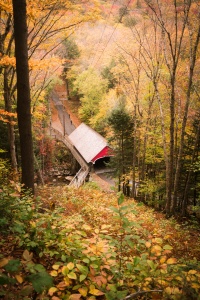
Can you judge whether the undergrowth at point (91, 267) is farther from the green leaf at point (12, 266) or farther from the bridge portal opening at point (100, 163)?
the bridge portal opening at point (100, 163)

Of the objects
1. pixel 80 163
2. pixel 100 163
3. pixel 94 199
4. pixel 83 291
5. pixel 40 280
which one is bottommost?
pixel 100 163

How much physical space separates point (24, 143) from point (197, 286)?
16.7 feet

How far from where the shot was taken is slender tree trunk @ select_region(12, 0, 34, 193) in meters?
5.16

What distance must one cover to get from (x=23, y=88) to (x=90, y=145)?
Answer: 2231 centimetres

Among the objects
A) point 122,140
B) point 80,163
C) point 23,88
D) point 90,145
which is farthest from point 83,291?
point 90,145

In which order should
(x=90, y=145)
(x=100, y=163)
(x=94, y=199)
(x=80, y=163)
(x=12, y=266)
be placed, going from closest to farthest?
(x=12, y=266), (x=94, y=199), (x=80, y=163), (x=90, y=145), (x=100, y=163)

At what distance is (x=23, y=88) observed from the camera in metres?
5.58

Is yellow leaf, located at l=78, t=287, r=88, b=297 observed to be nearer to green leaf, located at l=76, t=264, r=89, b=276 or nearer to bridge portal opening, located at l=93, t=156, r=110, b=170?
green leaf, located at l=76, t=264, r=89, b=276

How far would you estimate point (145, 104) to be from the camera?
62.3 feet

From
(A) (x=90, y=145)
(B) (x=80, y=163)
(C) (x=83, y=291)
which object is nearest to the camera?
(C) (x=83, y=291)

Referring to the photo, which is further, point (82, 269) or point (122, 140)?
point (122, 140)

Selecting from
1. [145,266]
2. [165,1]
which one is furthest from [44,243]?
[165,1]

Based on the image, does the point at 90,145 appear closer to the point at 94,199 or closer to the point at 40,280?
the point at 94,199

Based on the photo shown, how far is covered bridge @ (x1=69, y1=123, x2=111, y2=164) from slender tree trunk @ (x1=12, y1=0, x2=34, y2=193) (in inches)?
765
